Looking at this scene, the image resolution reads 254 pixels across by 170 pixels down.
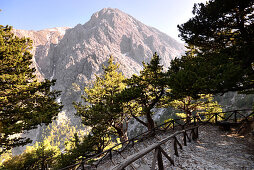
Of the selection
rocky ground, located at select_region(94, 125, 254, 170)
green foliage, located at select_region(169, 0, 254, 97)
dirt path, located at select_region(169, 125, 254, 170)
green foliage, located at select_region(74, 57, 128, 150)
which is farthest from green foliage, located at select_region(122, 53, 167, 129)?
dirt path, located at select_region(169, 125, 254, 170)

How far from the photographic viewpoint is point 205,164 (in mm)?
5727

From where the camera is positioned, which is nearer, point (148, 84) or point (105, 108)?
point (148, 84)

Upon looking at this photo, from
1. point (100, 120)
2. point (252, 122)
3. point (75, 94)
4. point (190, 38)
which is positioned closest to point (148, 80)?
point (190, 38)

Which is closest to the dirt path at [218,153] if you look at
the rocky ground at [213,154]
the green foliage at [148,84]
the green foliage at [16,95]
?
the rocky ground at [213,154]

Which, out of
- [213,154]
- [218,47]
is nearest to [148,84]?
[218,47]

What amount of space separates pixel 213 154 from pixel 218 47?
25.1ft

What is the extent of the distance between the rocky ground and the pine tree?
14.0 feet

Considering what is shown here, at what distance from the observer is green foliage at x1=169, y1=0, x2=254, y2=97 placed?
22.6 feet

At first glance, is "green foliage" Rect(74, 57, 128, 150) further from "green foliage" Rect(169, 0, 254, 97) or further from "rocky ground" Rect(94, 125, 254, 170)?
"green foliage" Rect(169, 0, 254, 97)

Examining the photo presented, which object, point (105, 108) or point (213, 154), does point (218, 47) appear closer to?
point (213, 154)

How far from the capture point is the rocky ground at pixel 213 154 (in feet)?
18.6

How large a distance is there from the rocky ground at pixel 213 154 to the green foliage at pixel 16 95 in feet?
23.0

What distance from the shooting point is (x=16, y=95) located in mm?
9336

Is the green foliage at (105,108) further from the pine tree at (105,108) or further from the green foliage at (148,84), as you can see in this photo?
the green foliage at (148,84)
